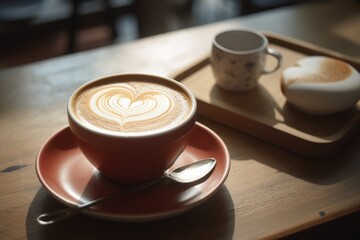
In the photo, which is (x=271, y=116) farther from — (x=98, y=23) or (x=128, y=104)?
(x=98, y=23)

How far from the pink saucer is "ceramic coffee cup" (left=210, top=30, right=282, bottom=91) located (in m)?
0.18

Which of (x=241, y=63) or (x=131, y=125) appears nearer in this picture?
(x=131, y=125)

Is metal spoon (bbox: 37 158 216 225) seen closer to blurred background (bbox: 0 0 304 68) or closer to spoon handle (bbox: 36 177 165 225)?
spoon handle (bbox: 36 177 165 225)

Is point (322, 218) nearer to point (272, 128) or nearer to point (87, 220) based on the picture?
point (272, 128)

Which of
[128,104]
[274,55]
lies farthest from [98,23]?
[128,104]

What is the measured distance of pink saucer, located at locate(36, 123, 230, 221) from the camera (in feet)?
1.88

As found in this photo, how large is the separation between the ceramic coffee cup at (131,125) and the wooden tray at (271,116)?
0.51 feet

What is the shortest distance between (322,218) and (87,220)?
31 cm

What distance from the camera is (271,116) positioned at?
0.80 meters

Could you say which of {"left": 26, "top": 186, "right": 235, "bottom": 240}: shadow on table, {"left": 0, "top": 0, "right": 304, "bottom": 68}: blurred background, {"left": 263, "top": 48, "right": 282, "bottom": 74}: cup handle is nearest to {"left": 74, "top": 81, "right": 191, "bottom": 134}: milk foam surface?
{"left": 26, "top": 186, "right": 235, "bottom": 240}: shadow on table

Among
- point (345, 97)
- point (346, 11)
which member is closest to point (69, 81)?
point (345, 97)

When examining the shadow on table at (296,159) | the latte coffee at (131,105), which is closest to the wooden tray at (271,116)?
the shadow on table at (296,159)

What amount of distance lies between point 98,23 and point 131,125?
2.02 metres

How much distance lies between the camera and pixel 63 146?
698 mm
